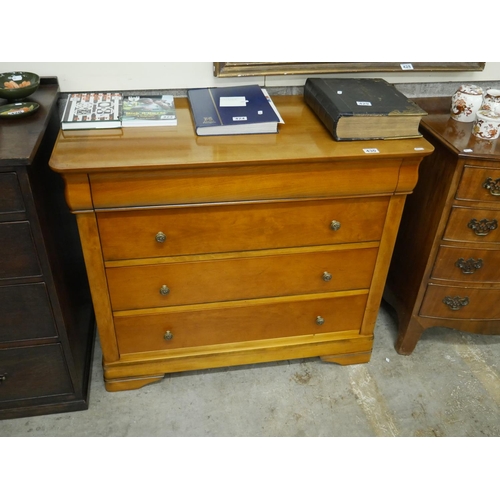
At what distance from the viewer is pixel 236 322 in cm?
175

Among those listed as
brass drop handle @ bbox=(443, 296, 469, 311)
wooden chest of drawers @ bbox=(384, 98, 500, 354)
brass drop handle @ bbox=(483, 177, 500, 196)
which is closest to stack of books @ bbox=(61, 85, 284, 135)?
wooden chest of drawers @ bbox=(384, 98, 500, 354)

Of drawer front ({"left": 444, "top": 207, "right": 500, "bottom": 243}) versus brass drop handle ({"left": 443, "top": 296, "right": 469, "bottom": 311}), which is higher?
drawer front ({"left": 444, "top": 207, "right": 500, "bottom": 243})

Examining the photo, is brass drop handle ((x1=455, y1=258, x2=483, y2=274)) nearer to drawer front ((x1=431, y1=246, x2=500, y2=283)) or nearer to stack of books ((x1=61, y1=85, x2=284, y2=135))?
drawer front ((x1=431, y1=246, x2=500, y2=283))

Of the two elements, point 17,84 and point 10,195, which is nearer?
point 10,195

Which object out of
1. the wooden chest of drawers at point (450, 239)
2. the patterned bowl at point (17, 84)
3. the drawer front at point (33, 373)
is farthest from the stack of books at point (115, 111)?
the wooden chest of drawers at point (450, 239)

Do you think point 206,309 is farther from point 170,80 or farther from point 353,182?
point 170,80

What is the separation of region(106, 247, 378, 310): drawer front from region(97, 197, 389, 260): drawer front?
0.18 ft

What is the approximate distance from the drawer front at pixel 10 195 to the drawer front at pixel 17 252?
0.15 feet

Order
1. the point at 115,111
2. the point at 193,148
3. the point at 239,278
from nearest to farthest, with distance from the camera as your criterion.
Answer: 1. the point at 193,148
2. the point at 115,111
3. the point at 239,278

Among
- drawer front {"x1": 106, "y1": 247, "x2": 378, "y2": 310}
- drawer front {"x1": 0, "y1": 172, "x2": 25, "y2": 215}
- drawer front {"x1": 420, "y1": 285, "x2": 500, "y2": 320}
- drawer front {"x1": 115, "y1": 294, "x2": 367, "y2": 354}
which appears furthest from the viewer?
drawer front {"x1": 420, "y1": 285, "x2": 500, "y2": 320}

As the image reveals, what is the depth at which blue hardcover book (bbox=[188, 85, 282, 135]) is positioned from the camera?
4.84 ft

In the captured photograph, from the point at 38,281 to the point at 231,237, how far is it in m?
0.60

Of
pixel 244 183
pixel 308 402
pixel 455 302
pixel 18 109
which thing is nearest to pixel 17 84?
pixel 18 109

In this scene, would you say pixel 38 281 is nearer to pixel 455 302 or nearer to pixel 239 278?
pixel 239 278
